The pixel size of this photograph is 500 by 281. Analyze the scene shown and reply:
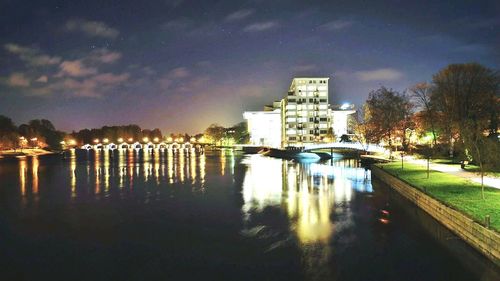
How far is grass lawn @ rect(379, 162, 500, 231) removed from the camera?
17.3 meters

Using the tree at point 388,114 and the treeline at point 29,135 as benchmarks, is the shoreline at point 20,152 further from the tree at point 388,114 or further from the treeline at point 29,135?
the tree at point 388,114

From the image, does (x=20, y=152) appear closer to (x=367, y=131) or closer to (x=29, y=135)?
(x=29, y=135)

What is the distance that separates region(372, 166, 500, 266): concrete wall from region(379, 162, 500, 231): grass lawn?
0.98ft

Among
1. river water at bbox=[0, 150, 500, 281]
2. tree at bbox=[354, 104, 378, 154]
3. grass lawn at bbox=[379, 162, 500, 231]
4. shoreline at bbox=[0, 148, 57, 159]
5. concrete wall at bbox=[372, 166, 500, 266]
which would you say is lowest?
river water at bbox=[0, 150, 500, 281]

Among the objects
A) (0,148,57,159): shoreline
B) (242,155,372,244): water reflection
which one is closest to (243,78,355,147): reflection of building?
(0,148,57,159): shoreline

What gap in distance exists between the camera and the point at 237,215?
90.1ft

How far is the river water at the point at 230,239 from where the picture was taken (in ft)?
52.5

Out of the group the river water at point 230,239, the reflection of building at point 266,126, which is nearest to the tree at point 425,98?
the river water at point 230,239

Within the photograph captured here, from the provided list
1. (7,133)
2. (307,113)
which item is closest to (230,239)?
(7,133)

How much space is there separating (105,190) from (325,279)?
31.6 metres

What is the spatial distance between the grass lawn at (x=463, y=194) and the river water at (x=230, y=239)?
57.5 inches

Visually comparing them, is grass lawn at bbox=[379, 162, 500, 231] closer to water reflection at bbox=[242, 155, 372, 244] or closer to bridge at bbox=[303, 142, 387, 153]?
water reflection at bbox=[242, 155, 372, 244]

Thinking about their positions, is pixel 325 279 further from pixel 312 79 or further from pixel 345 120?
pixel 345 120

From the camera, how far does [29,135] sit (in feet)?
504
